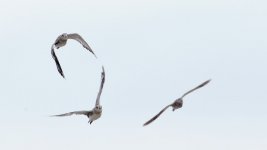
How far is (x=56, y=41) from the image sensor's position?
4156 centimetres

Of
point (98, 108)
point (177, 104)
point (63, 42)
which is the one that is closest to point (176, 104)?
point (177, 104)

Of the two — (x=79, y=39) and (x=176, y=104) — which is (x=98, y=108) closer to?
(x=79, y=39)

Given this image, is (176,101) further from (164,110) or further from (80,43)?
(80,43)

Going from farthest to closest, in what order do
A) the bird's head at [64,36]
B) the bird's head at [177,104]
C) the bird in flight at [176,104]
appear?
the bird's head at [64,36] < the bird's head at [177,104] < the bird in flight at [176,104]

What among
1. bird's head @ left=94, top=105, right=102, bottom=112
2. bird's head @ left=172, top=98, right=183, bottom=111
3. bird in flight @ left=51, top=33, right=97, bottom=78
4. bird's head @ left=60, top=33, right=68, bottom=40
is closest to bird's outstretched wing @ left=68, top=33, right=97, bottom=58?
bird in flight @ left=51, top=33, right=97, bottom=78

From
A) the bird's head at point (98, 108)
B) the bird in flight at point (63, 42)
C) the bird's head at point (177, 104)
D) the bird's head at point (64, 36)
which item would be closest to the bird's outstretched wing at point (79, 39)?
the bird in flight at point (63, 42)

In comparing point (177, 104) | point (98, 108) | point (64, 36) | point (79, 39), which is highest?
point (64, 36)

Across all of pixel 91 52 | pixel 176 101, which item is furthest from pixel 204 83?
pixel 91 52

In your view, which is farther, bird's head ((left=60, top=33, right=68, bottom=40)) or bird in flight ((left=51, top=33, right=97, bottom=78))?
bird's head ((left=60, top=33, right=68, bottom=40))

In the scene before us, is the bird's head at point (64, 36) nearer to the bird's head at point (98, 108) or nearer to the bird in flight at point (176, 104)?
the bird's head at point (98, 108)

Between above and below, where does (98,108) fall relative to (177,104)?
above

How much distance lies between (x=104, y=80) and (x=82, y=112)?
7.25ft

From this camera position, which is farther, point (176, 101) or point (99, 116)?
point (99, 116)

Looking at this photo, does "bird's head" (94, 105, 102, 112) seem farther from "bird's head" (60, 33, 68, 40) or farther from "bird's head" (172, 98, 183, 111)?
"bird's head" (172, 98, 183, 111)
